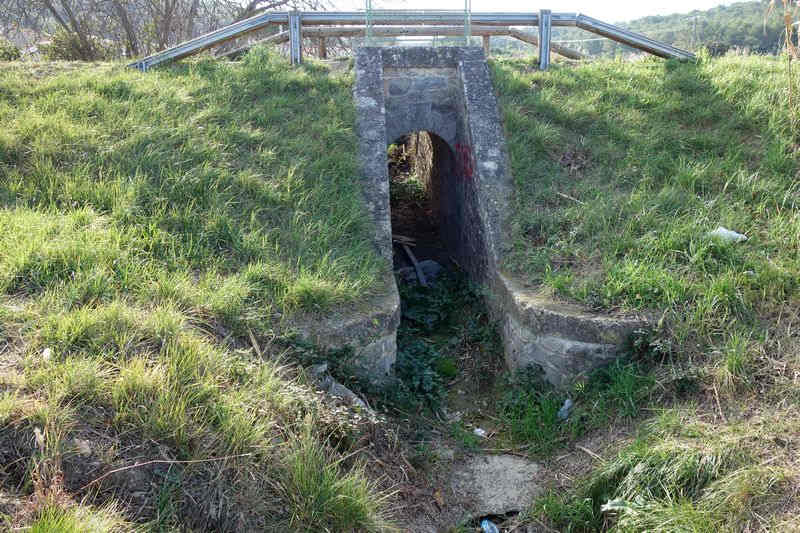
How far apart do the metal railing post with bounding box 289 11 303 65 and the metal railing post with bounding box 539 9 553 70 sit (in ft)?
10.7

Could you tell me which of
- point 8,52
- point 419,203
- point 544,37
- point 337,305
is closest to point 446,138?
point 544,37

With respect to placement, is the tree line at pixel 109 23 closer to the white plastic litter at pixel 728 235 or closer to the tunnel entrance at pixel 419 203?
the tunnel entrance at pixel 419 203

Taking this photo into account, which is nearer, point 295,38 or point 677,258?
point 677,258

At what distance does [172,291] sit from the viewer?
4.23 meters

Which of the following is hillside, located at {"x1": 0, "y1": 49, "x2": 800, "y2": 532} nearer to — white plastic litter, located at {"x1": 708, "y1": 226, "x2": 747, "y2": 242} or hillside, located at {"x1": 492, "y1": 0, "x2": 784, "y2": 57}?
white plastic litter, located at {"x1": 708, "y1": 226, "x2": 747, "y2": 242}

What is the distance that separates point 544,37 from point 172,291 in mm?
6264

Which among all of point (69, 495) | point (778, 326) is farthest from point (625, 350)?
point (69, 495)

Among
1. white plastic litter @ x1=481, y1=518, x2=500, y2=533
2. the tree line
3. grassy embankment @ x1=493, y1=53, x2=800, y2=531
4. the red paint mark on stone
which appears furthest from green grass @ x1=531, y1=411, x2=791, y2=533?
the tree line

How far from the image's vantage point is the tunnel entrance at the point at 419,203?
8234 millimetres

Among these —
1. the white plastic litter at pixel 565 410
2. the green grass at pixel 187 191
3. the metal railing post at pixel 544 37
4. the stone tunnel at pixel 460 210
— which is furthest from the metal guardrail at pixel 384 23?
the white plastic litter at pixel 565 410

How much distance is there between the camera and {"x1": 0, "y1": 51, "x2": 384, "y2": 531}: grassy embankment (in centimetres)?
296

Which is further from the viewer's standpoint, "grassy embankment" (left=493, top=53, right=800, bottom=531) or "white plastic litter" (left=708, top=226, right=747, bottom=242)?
"white plastic litter" (left=708, top=226, right=747, bottom=242)

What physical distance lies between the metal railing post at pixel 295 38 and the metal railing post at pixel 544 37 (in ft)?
10.7

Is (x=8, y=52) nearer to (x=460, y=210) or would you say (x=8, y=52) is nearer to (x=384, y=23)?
(x=384, y=23)
